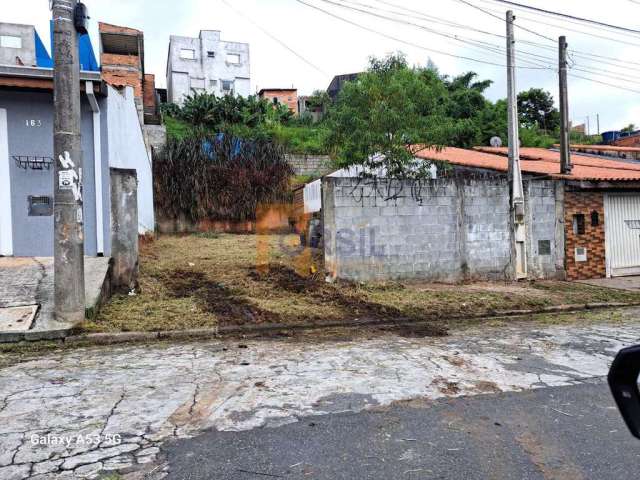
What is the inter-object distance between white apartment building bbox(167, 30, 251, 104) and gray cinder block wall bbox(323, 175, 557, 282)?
39.1m

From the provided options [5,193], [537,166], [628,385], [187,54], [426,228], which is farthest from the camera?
[187,54]

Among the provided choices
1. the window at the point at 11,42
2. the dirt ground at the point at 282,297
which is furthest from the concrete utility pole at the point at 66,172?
the window at the point at 11,42

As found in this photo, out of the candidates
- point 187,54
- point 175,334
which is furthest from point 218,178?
point 187,54

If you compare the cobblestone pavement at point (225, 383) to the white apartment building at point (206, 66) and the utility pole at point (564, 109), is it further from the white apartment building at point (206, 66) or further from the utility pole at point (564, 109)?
the white apartment building at point (206, 66)

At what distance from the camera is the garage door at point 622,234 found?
1195 cm

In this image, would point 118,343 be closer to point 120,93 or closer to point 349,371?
point 349,371

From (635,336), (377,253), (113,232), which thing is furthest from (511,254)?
(113,232)

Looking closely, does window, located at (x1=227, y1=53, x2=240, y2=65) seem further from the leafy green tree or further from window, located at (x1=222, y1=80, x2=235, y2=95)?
the leafy green tree

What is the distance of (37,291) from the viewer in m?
7.37

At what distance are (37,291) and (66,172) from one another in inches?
86.1

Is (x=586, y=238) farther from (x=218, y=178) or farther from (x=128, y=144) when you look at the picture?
(x=218, y=178)

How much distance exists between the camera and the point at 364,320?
718cm

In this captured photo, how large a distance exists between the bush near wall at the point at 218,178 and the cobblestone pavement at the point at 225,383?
1296 cm

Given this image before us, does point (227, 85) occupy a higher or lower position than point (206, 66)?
lower
